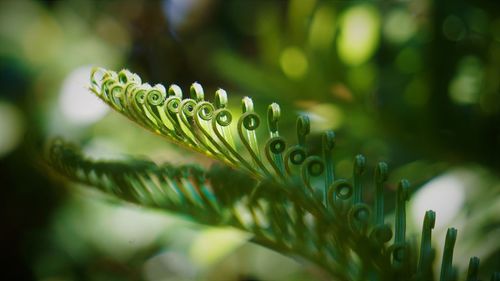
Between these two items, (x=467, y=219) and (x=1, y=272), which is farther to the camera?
(x=1, y=272)

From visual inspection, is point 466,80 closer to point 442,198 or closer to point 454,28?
point 454,28

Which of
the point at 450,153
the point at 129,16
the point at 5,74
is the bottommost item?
the point at 450,153

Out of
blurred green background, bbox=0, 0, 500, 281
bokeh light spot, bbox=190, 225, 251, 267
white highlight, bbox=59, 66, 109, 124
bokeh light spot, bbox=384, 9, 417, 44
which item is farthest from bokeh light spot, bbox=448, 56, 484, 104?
white highlight, bbox=59, 66, 109, 124

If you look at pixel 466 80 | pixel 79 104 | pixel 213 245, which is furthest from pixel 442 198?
pixel 79 104

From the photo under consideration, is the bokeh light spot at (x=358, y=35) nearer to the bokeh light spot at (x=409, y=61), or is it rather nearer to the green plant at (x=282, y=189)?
the bokeh light spot at (x=409, y=61)

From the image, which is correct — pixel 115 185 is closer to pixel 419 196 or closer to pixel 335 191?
pixel 335 191

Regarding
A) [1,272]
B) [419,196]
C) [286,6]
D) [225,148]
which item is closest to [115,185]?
[225,148]
